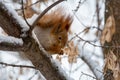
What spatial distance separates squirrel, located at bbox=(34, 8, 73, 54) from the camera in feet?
5.68

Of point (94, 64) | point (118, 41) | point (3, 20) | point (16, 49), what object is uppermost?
point (3, 20)

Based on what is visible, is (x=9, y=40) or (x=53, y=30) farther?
(x=53, y=30)

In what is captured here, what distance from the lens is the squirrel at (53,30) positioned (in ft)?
5.68

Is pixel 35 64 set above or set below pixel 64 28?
below

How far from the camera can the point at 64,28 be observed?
→ 5.96 ft

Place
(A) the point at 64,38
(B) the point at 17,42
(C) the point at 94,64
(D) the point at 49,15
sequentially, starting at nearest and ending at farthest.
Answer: (B) the point at 17,42, (D) the point at 49,15, (A) the point at 64,38, (C) the point at 94,64

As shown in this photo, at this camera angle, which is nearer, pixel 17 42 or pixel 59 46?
pixel 17 42

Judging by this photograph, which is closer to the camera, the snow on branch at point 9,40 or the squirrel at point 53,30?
the snow on branch at point 9,40

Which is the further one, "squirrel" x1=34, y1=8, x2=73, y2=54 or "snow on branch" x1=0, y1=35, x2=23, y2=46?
"squirrel" x1=34, y1=8, x2=73, y2=54

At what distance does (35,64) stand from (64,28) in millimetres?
313

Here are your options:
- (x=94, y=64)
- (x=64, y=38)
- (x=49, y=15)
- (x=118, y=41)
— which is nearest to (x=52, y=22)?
(x=49, y=15)

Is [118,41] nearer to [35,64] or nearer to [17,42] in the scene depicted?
[35,64]

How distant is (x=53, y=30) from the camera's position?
1.81 metres

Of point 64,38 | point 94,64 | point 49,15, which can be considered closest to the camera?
point 49,15
